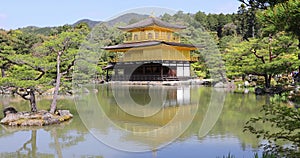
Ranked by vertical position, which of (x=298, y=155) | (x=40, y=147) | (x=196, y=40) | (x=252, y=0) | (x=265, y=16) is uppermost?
(x=196, y=40)

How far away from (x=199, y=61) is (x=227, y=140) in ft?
63.9

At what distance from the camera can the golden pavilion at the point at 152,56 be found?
71.2 ft

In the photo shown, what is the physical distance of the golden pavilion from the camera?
2172 cm

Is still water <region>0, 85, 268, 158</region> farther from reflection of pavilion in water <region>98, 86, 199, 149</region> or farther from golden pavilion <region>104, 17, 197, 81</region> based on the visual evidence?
golden pavilion <region>104, 17, 197, 81</region>

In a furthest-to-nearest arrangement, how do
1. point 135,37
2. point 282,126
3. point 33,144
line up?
point 135,37
point 33,144
point 282,126

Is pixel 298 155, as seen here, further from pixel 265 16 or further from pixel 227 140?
pixel 227 140

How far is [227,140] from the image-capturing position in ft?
17.3

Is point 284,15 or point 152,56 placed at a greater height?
point 152,56

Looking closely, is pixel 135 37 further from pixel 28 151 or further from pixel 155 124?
pixel 28 151

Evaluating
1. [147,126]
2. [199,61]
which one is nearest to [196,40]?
[199,61]

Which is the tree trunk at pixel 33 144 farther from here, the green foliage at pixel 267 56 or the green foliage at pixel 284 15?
the green foliage at pixel 267 56

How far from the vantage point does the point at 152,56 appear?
72.4 feet

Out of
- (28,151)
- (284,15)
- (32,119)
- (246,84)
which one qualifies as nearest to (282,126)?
(284,15)

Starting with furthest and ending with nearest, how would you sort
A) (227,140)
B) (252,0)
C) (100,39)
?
(100,39) < (227,140) < (252,0)
